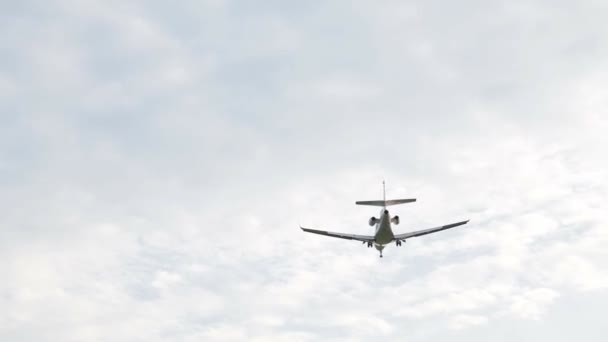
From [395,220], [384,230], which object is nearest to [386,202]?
[395,220]

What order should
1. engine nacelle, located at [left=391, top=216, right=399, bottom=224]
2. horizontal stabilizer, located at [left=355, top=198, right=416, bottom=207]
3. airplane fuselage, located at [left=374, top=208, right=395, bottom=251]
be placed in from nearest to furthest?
airplane fuselage, located at [left=374, top=208, right=395, bottom=251], engine nacelle, located at [left=391, top=216, right=399, bottom=224], horizontal stabilizer, located at [left=355, top=198, right=416, bottom=207]

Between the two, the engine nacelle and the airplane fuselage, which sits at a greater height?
the engine nacelle

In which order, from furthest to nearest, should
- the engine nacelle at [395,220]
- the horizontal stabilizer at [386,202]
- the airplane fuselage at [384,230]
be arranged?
the horizontal stabilizer at [386,202], the engine nacelle at [395,220], the airplane fuselage at [384,230]

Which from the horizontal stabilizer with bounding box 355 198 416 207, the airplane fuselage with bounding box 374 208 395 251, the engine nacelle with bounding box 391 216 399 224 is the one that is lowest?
the airplane fuselage with bounding box 374 208 395 251

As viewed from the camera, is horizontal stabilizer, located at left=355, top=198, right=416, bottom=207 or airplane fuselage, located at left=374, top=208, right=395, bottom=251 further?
horizontal stabilizer, located at left=355, top=198, right=416, bottom=207

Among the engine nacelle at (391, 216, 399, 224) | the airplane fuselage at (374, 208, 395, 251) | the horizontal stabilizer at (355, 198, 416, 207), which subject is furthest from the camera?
the horizontal stabilizer at (355, 198, 416, 207)

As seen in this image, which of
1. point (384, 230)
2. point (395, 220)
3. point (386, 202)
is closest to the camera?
point (384, 230)

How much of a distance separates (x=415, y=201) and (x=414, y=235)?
976 cm

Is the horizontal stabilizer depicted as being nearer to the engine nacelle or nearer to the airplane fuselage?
the airplane fuselage

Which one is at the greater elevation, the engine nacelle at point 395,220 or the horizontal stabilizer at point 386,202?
the horizontal stabilizer at point 386,202

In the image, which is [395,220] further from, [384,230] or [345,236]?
[345,236]

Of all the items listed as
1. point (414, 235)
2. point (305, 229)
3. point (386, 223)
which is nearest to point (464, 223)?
point (414, 235)

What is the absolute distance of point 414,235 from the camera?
139 metres

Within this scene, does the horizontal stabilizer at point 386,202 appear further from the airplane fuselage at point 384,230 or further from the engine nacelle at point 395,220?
the engine nacelle at point 395,220
